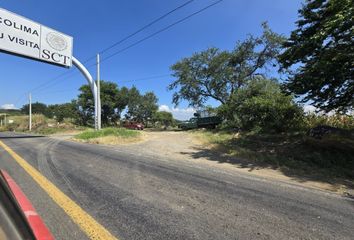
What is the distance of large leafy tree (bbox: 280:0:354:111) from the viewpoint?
8.19 metres

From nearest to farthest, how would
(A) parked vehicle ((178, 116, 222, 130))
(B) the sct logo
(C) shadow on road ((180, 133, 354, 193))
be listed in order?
(C) shadow on road ((180, 133, 354, 193)) → (B) the sct logo → (A) parked vehicle ((178, 116, 222, 130))

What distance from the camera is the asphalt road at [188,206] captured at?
9.89 feet

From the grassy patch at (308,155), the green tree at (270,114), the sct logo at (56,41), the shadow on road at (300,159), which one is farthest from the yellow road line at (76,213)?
the sct logo at (56,41)

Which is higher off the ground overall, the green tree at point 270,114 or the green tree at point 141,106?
the green tree at point 141,106

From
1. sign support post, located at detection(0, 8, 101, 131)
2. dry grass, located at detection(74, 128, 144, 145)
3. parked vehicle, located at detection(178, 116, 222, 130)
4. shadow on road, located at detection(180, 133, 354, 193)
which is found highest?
sign support post, located at detection(0, 8, 101, 131)

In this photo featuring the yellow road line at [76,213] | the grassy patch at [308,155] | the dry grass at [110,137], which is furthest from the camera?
the dry grass at [110,137]

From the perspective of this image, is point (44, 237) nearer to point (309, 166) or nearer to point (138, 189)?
point (138, 189)

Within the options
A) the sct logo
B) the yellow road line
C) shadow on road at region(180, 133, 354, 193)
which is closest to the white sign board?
the sct logo

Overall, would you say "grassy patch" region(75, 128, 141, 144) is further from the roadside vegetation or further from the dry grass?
the roadside vegetation

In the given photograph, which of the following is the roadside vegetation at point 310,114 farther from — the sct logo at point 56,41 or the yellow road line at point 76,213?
the sct logo at point 56,41

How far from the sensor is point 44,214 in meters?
3.33

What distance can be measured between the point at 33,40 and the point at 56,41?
5.52 ft

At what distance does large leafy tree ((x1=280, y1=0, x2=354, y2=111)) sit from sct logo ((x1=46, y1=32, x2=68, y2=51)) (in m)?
15.5

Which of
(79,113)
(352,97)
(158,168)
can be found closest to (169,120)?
(79,113)
